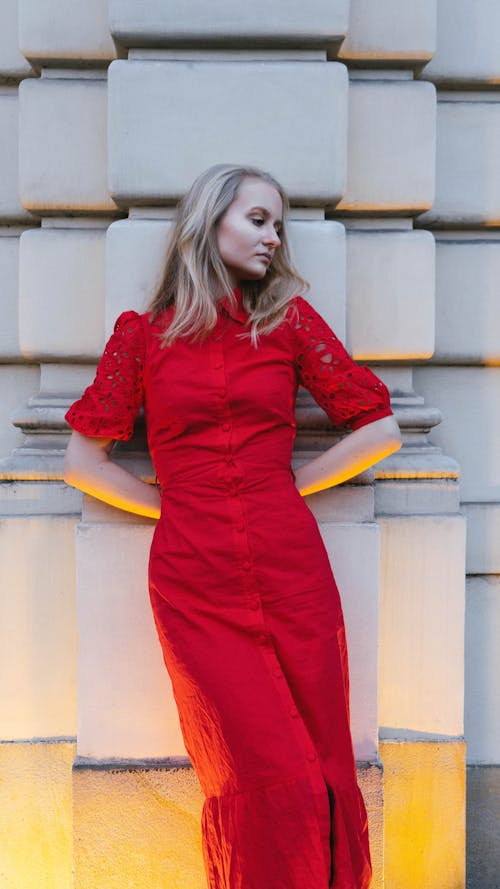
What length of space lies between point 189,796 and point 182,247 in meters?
1.77

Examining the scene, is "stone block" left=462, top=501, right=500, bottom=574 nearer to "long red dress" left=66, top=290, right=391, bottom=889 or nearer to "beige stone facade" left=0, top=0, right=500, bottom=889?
"beige stone facade" left=0, top=0, right=500, bottom=889

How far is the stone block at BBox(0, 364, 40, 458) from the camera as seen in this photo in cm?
316

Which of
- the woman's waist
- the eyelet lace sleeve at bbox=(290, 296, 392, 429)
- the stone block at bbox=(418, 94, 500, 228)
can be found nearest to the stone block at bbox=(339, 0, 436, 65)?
the stone block at bbox=(418, 94, 500, 228)

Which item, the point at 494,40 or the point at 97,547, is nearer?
the point at 97,547

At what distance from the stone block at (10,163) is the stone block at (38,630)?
117 centimetres

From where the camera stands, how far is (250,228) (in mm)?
2387

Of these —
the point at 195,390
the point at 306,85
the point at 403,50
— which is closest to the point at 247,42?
the point at 306,85

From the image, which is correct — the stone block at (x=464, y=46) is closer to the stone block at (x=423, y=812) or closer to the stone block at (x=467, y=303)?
the stone block at (x=467, y=303)

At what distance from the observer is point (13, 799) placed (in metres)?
2.89

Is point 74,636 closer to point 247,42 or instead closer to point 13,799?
point 13,799

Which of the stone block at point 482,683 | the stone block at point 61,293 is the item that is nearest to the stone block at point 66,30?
the stone block at point 61,293

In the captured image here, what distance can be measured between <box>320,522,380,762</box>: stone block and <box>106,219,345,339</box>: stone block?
32.8 inches

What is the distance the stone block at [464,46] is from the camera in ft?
10.2

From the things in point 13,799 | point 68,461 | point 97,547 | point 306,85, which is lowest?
point 13,799
